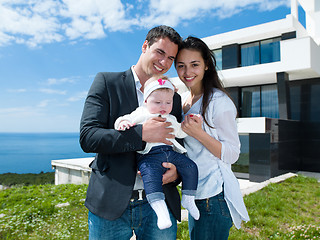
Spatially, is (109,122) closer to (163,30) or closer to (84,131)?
(84,131)

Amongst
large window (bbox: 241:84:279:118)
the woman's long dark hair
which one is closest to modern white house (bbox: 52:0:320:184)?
large window (bbox: 241:84:279:118)

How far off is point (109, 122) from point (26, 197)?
9313 mm

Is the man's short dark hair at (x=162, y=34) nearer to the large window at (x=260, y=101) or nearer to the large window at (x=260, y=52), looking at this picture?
the large window at (x=260, y=52)

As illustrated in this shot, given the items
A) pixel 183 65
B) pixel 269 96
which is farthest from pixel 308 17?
pixel 183 65

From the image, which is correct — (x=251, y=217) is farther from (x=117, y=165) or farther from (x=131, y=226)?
(x=117, y=165)

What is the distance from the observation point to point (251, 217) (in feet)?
20.9

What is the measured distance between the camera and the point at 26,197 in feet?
31.7

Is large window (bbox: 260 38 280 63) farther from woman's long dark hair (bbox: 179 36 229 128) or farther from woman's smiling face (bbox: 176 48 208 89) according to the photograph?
woman's smiling face (bbox: 176 48 208 89)

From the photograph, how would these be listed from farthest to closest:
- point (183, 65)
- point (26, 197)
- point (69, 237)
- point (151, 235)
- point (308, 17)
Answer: point (308, 17) → point (26, 197) → point (69, 237) → point (183, 65) → point (151, 235)

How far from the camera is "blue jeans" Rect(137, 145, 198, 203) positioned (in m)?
2.06

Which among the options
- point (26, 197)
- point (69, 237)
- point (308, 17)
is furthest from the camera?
point (308, 17)

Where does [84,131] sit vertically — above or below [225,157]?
above

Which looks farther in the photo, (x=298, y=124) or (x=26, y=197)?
(x=298, y=124)

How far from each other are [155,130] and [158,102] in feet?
1.02
